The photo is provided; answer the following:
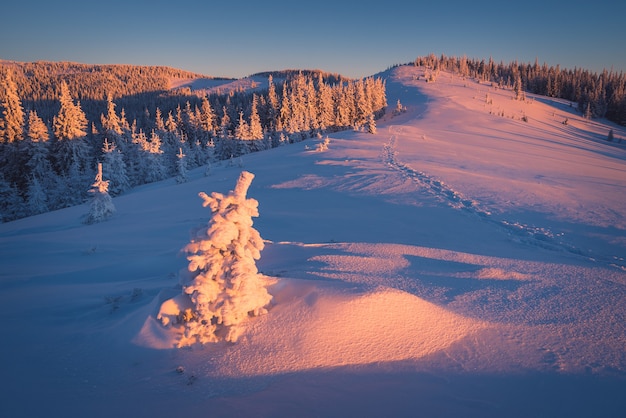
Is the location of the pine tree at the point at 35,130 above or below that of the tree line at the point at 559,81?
below

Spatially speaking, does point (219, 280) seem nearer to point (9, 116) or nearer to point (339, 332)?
point (339, 332)

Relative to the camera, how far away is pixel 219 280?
448 cm

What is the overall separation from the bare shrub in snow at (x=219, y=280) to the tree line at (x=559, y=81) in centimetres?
10200

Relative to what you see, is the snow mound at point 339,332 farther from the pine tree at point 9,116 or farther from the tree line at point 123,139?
the pine tree at point 9,116

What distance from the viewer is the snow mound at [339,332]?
13.0 feet

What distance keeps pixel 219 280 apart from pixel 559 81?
455 ft

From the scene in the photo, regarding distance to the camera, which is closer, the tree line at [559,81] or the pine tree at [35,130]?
the pine tree at [35,130]

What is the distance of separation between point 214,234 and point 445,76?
133 metres

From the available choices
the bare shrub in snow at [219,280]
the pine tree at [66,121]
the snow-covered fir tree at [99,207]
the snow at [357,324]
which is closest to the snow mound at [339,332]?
the snow at [357,324]

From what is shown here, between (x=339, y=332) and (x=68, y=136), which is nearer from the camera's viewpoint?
(x=339, y=332)

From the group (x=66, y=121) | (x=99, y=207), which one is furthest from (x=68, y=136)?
(x=99, y=207)

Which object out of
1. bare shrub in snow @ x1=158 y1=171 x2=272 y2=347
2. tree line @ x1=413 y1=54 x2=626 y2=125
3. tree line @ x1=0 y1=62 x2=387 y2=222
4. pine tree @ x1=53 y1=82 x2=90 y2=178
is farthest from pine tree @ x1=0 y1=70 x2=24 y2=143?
tree line @ x1=413 y1=54 x2=626 y2=125

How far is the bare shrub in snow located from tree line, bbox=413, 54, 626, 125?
102002 mm

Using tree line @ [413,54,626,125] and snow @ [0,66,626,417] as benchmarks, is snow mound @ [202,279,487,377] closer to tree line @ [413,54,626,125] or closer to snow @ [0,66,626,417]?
snow @ [0,66,626,417]
